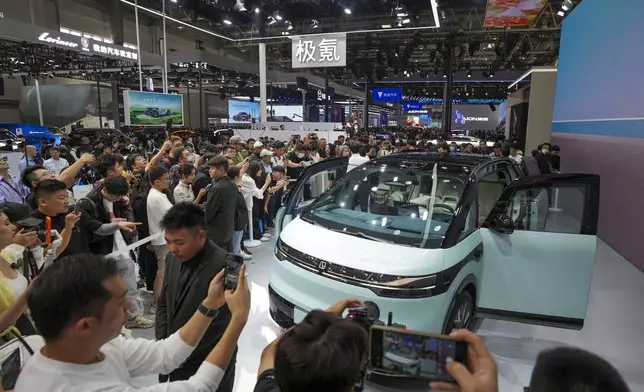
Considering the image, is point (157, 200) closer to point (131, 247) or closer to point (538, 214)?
point (131, 247)

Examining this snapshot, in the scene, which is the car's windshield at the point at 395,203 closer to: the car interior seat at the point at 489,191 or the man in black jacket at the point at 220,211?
the man in black jacket at the point at 220,211

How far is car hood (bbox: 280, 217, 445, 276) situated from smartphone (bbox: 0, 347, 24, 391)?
1.92m

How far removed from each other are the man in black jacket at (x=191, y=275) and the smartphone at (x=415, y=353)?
1.17 meters

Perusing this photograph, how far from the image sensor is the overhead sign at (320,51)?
11.2 m

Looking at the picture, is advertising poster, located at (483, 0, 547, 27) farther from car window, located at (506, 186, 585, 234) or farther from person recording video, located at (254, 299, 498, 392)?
person recording video, located at (254, 299, 498, 392)

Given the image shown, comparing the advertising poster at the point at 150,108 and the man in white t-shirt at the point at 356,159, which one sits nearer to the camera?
the man in white t-shirt at the point at 356,159

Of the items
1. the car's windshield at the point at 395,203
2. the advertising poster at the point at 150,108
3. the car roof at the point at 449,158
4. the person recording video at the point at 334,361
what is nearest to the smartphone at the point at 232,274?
the person recording video at the point at 334,361

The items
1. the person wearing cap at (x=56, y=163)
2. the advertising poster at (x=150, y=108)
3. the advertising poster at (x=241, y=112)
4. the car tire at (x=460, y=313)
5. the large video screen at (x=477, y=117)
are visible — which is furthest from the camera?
the large video screen at (x=477, y=117)

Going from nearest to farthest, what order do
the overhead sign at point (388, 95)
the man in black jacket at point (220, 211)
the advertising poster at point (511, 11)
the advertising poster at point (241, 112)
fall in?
1. the man in black jacket at point (220, 211)
2. the advertising poster at point (511, 11)
3. the advertising poster at point (241, 112)
4. the overhead sign at point (388, 95)

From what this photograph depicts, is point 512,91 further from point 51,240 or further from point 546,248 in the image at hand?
point 51,240

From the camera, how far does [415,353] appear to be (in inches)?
38.2

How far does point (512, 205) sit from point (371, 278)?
1.66 meters

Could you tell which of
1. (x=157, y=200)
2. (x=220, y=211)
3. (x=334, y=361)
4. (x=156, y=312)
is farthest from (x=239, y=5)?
(x=334, y=361)

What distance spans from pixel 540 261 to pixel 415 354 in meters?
2.87
